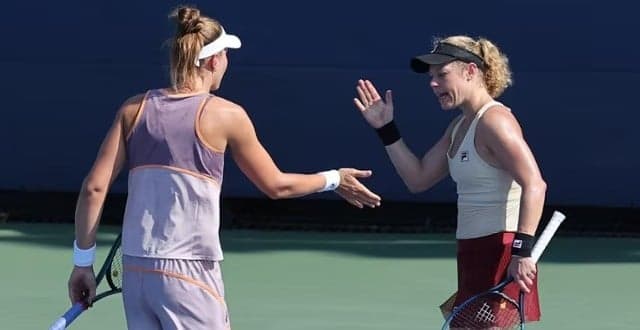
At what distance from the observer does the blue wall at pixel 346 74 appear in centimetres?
946

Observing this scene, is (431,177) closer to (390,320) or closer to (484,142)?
(484,142)

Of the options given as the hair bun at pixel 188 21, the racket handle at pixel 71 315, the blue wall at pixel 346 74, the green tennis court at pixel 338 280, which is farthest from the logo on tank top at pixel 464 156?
the blue wall at pixel 346 74

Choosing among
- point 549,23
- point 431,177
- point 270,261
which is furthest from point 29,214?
point 431,177

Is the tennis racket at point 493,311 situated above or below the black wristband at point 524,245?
below

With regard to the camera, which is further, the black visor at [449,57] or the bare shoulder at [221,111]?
the black visor at [449,57]

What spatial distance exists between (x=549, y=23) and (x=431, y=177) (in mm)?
4616

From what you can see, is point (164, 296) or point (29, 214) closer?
point (164, 296)

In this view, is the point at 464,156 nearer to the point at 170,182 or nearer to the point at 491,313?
the point at 491,313

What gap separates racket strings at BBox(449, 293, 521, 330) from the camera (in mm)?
4582

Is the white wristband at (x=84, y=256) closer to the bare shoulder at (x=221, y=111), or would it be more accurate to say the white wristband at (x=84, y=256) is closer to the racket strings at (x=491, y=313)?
the bare shoulder at (x=221, y=111)

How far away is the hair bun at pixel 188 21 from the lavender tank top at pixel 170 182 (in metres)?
0.19

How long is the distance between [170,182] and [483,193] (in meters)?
1.04

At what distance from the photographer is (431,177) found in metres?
5.05

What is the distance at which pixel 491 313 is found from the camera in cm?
458
